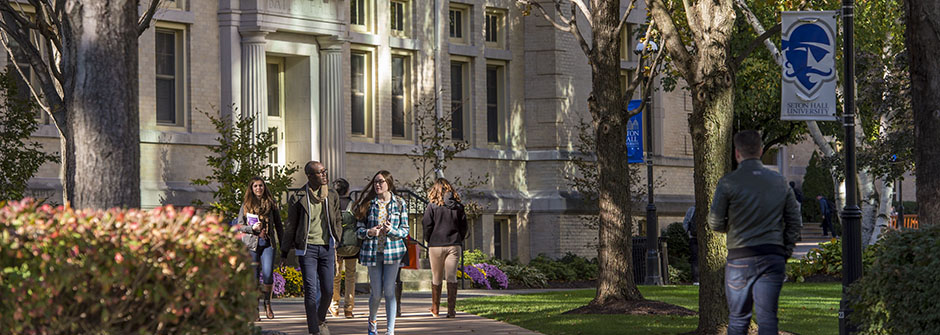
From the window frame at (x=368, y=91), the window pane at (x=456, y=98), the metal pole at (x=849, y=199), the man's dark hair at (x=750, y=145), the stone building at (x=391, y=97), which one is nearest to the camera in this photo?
the man's dark hair at (x=750, y=145)

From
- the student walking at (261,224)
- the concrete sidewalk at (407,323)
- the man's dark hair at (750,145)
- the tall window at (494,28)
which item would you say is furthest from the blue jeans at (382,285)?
the tall window at (494,28)

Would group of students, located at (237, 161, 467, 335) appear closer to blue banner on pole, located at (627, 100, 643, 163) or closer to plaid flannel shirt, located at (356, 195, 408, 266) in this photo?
plaid flannel shirt, located at (356, 195, 408, 266)

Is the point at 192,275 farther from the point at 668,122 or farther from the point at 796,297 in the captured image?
the point at 668,122

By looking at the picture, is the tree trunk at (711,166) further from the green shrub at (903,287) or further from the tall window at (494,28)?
the tall window at (494,28)

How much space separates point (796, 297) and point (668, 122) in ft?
44.9

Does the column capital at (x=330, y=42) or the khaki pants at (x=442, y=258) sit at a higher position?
the column capital at (x=330, y=42)

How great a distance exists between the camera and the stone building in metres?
24.7

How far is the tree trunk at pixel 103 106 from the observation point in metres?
9.25

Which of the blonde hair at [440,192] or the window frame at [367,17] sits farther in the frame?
the window frame at [367,17]

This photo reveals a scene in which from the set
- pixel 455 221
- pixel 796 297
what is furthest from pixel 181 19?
pixel 796 297

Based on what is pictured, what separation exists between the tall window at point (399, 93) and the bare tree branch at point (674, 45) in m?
15.2

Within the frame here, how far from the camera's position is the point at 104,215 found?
7707 mm

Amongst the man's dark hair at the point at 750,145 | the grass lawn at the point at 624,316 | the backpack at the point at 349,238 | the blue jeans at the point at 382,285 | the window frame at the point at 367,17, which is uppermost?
the window frame at the point at 367,17

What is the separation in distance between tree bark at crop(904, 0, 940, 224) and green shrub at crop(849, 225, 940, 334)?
166 cm
